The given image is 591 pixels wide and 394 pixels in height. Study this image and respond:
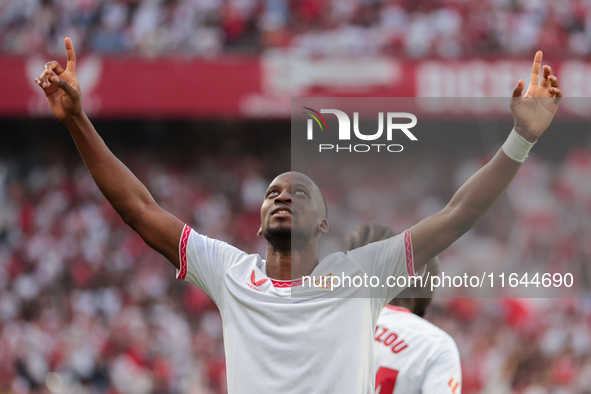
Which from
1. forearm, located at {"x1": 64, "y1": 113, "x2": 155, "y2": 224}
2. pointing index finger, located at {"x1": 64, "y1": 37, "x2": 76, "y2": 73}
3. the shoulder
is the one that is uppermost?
pointing index finger, located at {"x1": 64, "y1": 37, "x2": 76, "y2": 73}

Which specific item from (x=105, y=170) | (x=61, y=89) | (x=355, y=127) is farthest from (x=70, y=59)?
(x=355, y=127)

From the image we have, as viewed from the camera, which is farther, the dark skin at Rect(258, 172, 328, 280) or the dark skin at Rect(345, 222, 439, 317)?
the dark skin at Rect(345, 222, 439, 317)

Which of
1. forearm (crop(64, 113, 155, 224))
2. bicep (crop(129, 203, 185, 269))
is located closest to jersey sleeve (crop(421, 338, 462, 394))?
bicep (crop(129, 203, 185, 269))

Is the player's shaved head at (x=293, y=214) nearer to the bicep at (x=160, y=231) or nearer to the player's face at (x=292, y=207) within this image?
the player's face at (x=292, y=207)

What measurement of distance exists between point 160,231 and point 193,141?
1156 cm

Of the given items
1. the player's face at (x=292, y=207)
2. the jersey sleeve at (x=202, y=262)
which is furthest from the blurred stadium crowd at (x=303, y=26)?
the jersey sleeve at (x=202, y=262)

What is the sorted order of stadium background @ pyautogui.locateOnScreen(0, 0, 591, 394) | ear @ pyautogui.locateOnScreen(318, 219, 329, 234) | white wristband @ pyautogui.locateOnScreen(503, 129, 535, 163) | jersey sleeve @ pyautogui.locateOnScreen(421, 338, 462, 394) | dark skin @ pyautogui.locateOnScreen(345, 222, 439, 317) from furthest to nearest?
1. stadium background @ pyautogui.locateOnScreen(0, 0, 591, 394)
2. dark skin @ pyautogui.locateOnScreen(345, 222, 439, 317)
3. jersey sleeve @ pyautogui.locateOnScreen(421, 338, 462, 394)
4. ear @ pyautogui.locateOnScreen(318, 219, 329, 234)
5. white wristband @ pyautogui.locateOnScreen(503, 129, 535, 163)

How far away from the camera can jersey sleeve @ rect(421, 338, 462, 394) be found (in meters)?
3.21

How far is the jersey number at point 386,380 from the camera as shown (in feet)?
11.0

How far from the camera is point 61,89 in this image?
283 centimetres

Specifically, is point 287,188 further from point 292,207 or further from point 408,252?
point 408,252

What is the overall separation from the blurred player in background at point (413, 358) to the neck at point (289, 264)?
723 mm

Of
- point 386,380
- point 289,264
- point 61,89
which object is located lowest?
point 386,380

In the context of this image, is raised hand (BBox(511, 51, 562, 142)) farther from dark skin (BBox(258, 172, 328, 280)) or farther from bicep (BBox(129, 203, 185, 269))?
bicep (BBox(129, 203, 185, 269))
